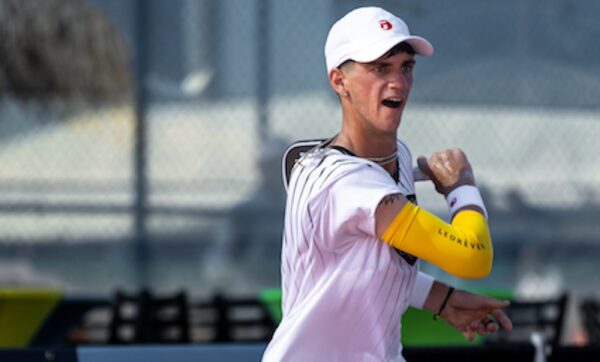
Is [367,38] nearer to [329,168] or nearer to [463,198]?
[329,168]

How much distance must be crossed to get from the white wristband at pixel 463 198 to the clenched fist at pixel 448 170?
0.02 meters

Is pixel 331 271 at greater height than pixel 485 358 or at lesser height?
greater

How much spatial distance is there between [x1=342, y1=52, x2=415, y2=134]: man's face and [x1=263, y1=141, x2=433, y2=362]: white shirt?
87 mm

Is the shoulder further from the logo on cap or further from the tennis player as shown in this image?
the logo on cap

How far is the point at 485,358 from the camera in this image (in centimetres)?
395

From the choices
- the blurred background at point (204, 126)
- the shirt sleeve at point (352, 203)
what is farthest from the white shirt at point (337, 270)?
the blurred background at point (204, 126)

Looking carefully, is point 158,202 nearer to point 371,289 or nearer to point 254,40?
point 254,40

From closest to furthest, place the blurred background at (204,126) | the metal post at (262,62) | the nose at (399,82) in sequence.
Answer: the nose at (399,82) → the blurred background at (204,126) → the metal post at (262,62)

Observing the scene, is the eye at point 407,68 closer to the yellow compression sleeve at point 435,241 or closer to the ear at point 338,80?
the ear at point 338,80

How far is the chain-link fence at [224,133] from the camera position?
7.58m

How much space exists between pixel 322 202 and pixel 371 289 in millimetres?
198

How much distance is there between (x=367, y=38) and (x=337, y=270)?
0.46m

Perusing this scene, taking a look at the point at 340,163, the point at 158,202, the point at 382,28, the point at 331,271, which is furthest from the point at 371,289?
the point at 158,202

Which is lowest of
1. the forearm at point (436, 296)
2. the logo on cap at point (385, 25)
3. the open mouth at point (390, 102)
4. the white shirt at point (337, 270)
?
the forearm at point (436, 296)
